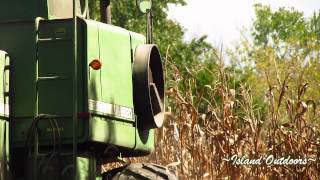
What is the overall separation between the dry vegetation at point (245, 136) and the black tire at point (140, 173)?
728 mm

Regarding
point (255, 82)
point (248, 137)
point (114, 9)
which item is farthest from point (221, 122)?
point (255, 82)

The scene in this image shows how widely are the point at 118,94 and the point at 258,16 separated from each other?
5827 centimetres

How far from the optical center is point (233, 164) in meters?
11.0

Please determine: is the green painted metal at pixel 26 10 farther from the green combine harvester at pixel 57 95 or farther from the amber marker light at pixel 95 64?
the amber marker light at pixel 95 64

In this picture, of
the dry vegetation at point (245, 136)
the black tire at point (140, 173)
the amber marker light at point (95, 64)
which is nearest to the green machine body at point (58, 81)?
the amber marker light at point (95, 64)

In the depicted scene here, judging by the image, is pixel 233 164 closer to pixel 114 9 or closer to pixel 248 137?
pixel 248 137

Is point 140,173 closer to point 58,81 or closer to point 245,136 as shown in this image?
point 58,81

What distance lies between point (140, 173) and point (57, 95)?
3.87 feet

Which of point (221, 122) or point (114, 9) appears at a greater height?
point (114, 9)

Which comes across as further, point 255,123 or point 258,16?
point 258,16

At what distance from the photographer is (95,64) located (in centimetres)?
911

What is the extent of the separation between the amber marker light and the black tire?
1150mm

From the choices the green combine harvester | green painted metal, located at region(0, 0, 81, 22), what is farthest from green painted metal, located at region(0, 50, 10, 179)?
green painted metal, located at region(0, 0, 81, 22)

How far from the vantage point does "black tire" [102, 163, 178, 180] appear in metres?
9.60
